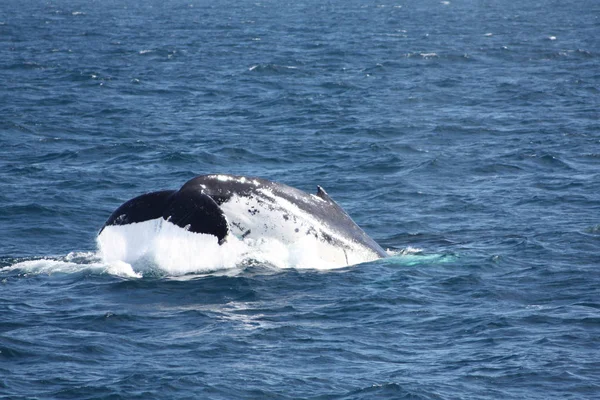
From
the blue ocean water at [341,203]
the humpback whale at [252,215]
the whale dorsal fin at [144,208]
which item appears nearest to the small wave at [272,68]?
the blue ocean water at [341,203]

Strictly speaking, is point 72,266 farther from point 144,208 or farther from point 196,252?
point 144,208

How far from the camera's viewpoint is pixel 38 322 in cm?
1841

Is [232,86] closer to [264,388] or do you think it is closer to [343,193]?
[343,193]

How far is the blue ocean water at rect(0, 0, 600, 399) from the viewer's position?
16.4m

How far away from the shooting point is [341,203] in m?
29.1

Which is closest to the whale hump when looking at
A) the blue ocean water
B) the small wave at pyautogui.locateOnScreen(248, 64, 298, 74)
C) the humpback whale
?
the humpback whale

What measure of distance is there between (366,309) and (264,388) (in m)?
4.30

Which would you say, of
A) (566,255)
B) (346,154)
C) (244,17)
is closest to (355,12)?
(244,17)

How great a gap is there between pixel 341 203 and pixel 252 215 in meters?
9.02

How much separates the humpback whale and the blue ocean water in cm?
58

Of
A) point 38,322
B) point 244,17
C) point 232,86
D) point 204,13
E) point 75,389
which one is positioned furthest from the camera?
point 204,13

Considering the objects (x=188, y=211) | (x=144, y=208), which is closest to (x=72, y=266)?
(x=144, y=208)

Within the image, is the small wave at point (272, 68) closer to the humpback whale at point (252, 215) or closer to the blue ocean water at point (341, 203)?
the blue ocean water at point (341, 203)

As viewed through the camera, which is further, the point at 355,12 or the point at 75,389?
the point at 355,12
